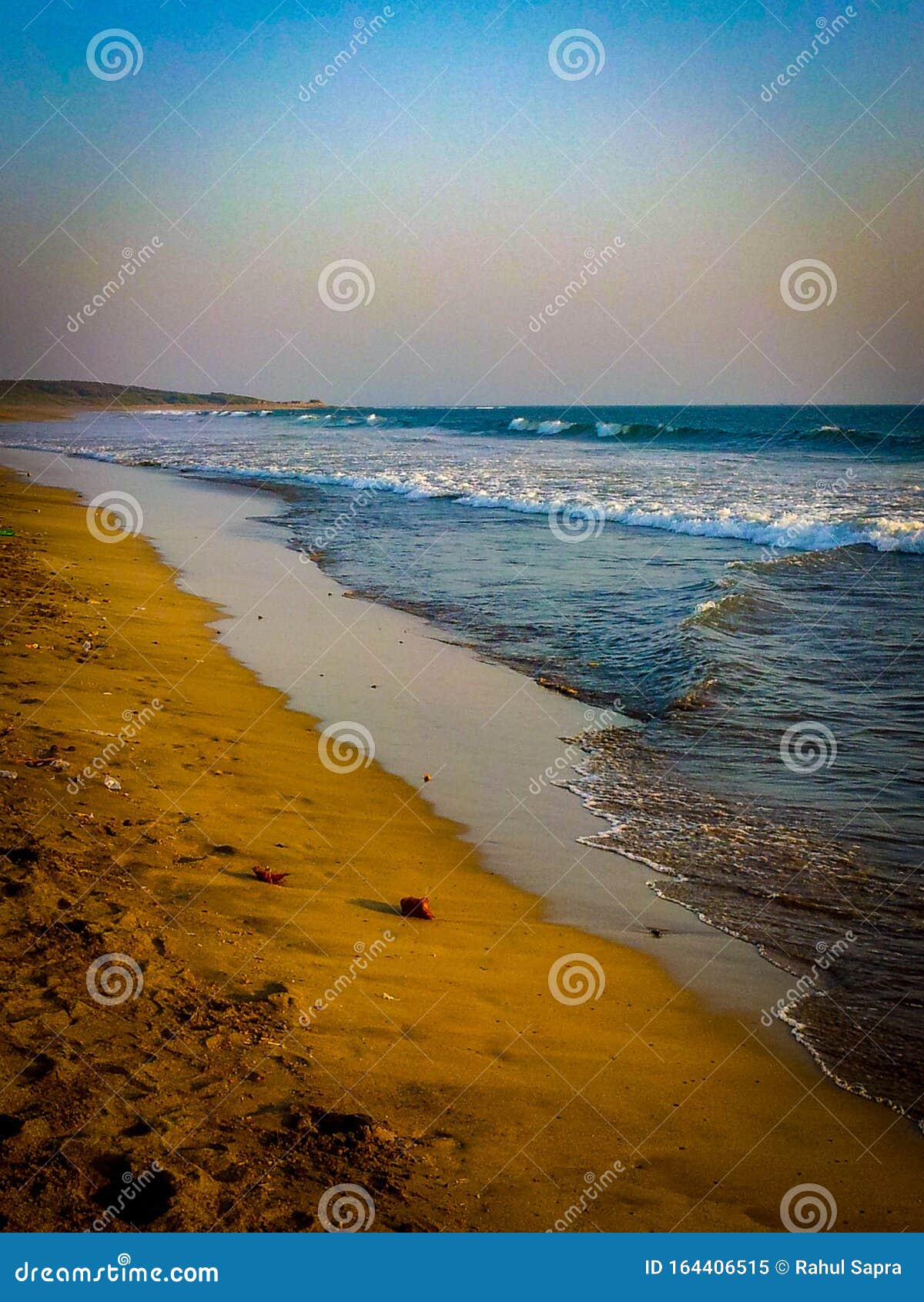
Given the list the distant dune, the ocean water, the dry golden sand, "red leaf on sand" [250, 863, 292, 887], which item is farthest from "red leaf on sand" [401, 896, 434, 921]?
the distant dune

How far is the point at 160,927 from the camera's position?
178 inches

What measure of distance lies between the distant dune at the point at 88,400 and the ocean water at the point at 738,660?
7353 cm

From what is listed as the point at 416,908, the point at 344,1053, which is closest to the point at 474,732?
the point at 416,908

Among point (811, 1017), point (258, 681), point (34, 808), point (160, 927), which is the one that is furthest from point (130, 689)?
point (811, 1017)

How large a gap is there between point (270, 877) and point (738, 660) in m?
6.86

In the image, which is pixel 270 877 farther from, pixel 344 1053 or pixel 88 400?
pixel 88 400

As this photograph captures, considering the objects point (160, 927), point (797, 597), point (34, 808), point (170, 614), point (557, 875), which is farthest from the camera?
point (797, 597)

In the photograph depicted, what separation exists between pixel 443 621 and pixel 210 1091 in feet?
30.5

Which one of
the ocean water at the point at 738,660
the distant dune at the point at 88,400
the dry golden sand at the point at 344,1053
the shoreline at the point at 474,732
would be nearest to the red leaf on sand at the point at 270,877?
the dry golden sand at the point at 344,1053

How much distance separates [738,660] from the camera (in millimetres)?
10664

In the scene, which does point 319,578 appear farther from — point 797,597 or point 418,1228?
point 418,1228

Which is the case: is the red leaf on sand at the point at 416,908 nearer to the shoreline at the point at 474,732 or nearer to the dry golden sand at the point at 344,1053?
the dry golden sand at the point at 344,1053

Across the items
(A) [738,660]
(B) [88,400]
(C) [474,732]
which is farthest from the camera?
(B) [88,400]

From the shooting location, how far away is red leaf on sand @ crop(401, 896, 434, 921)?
5234 mm
